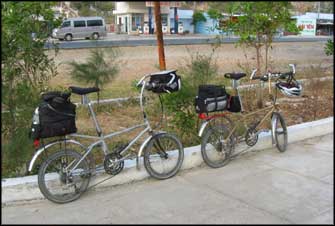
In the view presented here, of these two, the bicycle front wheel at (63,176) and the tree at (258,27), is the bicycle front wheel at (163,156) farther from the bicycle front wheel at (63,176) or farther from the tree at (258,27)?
the tree at (258,27)

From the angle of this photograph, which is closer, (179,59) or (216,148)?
(216,148)

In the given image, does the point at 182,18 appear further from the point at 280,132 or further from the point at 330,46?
the point at 330,46

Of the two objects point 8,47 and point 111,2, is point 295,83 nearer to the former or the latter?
point 111,2

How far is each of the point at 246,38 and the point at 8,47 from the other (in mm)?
4273

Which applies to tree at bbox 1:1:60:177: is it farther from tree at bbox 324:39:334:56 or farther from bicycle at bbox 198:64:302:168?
tree at bbox 324:39:334:56

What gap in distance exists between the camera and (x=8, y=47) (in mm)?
4699

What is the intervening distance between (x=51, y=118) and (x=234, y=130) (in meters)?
2.28

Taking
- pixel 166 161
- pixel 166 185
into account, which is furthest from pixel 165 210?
pixel 166 161

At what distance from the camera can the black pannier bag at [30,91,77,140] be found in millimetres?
3812

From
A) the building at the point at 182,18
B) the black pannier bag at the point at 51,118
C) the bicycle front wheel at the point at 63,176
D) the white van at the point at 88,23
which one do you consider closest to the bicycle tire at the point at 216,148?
the building at the point at 182,18

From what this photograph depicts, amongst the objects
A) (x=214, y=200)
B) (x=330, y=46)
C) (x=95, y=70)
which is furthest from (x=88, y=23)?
(x=214, y=200)

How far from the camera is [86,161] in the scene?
4.15m

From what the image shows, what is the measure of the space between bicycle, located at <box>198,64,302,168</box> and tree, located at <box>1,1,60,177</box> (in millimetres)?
1939

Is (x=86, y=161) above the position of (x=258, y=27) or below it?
below
